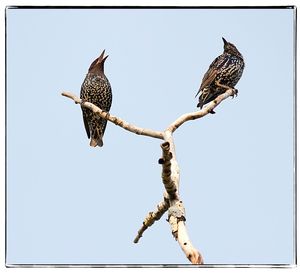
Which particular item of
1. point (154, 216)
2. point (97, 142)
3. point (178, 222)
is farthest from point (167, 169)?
point (97, 142)

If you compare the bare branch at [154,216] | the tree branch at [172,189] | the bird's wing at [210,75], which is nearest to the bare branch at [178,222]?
the tree branch at [172,189]

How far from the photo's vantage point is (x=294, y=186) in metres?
4.54

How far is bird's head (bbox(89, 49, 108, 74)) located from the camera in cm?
595

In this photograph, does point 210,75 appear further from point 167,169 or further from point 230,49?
point 167,169

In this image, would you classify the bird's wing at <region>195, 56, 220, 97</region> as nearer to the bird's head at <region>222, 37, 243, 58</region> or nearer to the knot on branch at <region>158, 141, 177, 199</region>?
the bird's head at <region>222, 37, 243, 58</region>

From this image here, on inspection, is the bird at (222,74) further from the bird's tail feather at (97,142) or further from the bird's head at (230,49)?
the bird's tail feather at (97,142)

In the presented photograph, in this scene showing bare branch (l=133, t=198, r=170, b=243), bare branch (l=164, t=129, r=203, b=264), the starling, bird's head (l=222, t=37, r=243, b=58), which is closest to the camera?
bare branch (l=164, t=129, r=203, b=264)

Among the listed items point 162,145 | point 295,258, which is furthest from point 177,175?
point 295,258

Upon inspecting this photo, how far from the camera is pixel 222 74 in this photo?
568 centimetres

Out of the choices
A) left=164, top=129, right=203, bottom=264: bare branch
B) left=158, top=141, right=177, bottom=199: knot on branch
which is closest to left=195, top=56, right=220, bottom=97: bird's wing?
left=164, top=129, right=203, bottom=264: bare branch

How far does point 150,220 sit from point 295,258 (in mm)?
949

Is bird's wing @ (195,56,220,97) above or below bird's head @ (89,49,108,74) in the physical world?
below

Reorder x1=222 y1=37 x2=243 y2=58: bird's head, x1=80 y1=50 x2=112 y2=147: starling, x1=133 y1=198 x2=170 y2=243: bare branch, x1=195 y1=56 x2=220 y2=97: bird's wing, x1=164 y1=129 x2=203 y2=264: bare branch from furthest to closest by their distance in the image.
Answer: x1=80 y1=50 x2=112 y2=147: starling < x1=222 y1=37 x2=243 y2=58: bird's head < x1=195 y1=56 x2=220 y2=97: bird's wing < x1=133 y1=198 x2=170 y2=243: bare branch < x1=164 y1=129 x2=203 y2=264: bare branch

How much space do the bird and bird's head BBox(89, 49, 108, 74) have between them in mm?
952
